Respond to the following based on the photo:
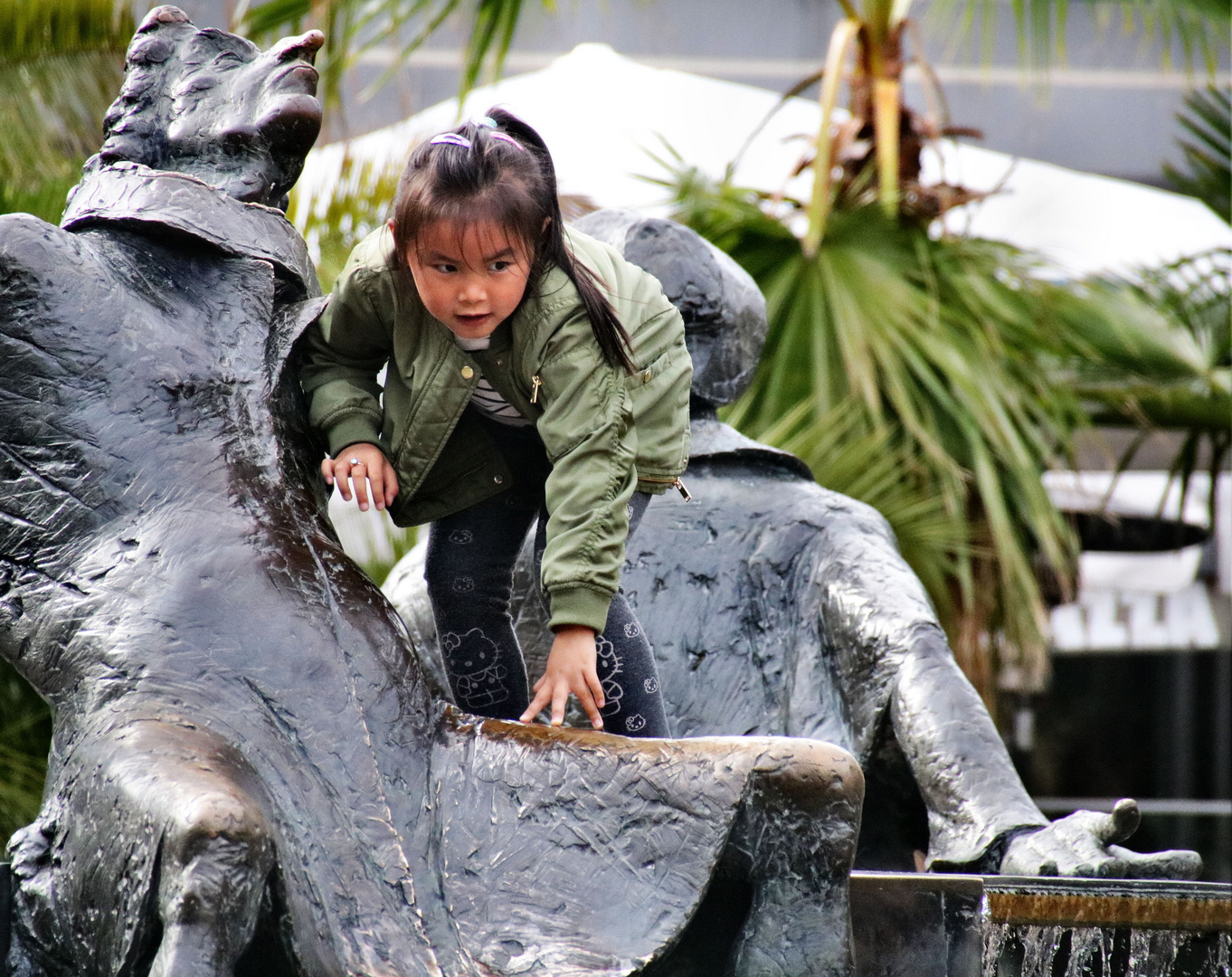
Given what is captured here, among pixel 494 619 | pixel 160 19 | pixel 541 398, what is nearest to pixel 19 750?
pixel 494 619

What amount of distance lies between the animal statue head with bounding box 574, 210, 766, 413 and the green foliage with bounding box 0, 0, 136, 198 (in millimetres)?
2876

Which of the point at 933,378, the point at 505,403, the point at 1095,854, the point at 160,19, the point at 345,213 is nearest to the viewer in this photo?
the point at 505,403

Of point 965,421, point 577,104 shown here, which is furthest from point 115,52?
point 965,421

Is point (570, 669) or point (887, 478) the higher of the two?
point (570, 669)

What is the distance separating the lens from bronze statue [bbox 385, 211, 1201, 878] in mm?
2832

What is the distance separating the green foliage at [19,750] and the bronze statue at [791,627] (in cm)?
249

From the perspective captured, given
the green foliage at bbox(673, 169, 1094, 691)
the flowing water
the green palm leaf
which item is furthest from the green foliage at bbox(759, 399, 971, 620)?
the flowing water

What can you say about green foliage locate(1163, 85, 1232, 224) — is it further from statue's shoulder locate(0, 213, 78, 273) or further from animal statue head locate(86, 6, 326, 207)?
statue's shoulder locate(0, 213, 78, 273)

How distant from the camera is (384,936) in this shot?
1.88 meters

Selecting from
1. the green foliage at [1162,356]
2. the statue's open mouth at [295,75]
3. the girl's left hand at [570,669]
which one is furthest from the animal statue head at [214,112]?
the green foliage at [1162,356]

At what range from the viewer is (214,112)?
2.43 meters

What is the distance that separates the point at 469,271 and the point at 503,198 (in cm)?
10

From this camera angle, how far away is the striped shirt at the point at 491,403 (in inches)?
91.3

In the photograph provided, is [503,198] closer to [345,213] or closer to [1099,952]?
[1099,952]
